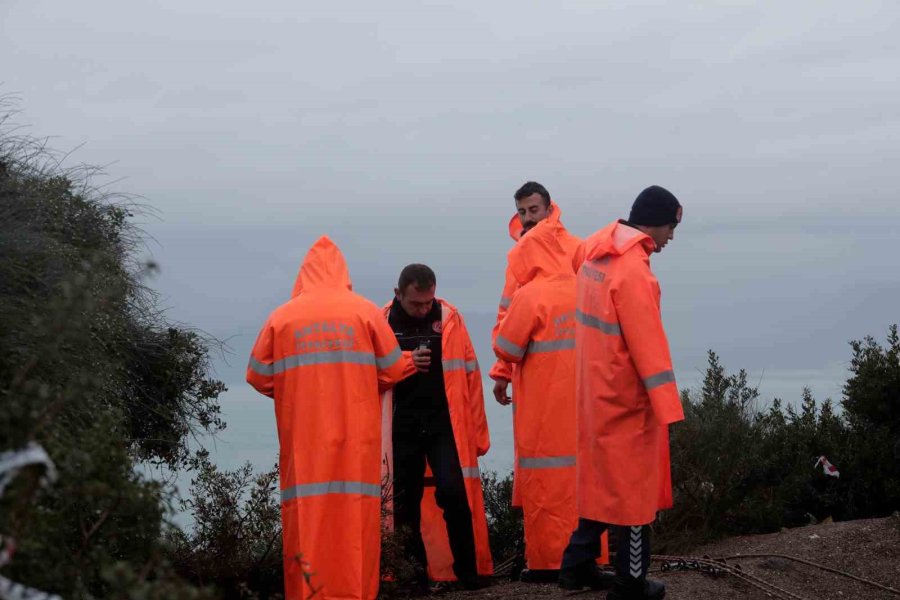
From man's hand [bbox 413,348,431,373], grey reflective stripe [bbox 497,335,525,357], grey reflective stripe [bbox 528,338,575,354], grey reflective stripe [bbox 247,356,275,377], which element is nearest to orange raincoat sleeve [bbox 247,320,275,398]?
grey reflective stripe [bbox 247,356,275,377]

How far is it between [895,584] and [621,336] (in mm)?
2756

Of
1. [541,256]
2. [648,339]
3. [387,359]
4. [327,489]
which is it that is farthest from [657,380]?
[541,256]

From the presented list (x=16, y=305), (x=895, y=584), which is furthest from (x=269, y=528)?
(x=895, y=584)

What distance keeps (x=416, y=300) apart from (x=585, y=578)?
2.28 metres

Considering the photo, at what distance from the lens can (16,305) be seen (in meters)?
6.31

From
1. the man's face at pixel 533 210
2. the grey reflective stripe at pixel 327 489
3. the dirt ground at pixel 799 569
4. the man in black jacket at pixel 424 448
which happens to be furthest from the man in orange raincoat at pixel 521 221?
the grey reflective stripe at pixel 327 489

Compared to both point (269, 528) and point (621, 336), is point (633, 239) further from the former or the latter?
point (269, 528)

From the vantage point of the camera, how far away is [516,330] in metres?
8.62

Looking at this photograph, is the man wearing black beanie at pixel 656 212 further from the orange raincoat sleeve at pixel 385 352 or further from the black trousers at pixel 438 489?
the black trousers at pixel 438 489

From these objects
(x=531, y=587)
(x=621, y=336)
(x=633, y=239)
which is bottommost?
(x=531, y=587)

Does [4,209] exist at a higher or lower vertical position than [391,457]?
higher

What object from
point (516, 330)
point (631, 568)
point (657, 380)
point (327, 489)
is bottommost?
point (631, 568)

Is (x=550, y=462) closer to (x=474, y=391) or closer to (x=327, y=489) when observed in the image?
(x=474, y=391)

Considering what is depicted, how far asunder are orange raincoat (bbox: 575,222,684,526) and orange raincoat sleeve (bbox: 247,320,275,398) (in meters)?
1.87
